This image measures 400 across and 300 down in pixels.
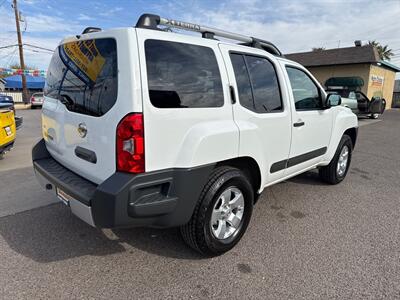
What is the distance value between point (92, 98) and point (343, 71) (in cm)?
2750

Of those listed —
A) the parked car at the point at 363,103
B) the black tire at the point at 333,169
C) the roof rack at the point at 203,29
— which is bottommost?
the black tire at the point at 333,169

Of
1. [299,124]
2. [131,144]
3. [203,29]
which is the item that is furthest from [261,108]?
[131,144]

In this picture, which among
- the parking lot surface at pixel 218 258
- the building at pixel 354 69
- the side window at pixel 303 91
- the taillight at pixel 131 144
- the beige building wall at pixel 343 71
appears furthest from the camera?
the beige building wall at pixel 343 71

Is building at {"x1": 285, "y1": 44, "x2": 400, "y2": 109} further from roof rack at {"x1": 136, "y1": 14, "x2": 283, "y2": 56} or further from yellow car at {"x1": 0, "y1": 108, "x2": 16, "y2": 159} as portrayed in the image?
yellow car at {"x1": 0, "y1": 108, "x2": 16, "y2": 159}

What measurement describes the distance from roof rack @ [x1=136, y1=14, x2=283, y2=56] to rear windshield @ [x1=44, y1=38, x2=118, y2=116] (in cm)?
38

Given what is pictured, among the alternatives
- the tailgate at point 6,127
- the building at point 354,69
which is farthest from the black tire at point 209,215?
the building at point 354,69

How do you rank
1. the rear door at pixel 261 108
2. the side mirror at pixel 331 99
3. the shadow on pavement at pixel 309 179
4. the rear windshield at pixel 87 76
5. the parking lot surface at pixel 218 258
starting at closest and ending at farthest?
the rear windshield at pixel 87 76, the parking lot surface at pixel 218 258, the rear door at pixel 261 108, the side mirror at pixel 331 99, the shadow on pavement at pixel 309 179

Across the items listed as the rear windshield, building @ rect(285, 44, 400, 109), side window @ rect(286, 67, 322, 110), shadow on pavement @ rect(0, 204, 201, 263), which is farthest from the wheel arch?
building @ rect(285, 44, 400, 109)

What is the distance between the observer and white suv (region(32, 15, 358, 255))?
2021 mm

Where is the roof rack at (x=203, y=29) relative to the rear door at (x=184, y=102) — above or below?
above

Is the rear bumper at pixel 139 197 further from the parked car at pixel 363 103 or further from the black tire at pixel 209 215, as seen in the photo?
the parked car at pixel 363 103

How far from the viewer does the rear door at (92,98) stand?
200 cm

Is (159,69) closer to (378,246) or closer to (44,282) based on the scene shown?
(44,282)

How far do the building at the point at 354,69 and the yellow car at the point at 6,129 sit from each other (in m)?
23.1
